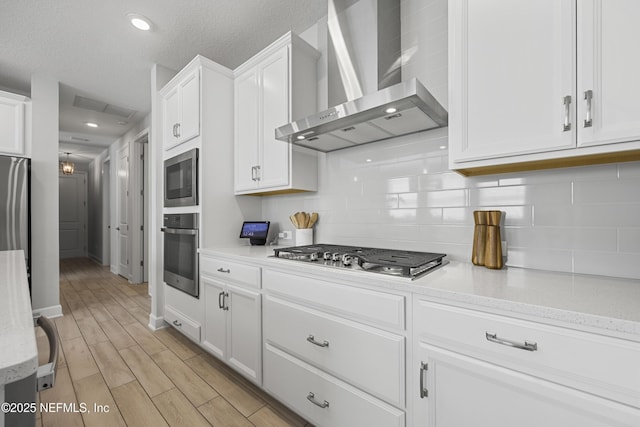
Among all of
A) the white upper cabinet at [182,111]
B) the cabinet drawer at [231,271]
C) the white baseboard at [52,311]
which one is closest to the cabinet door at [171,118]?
the white upper cabinet at [182,111]

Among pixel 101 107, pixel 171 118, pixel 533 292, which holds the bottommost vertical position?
pixel 533 292

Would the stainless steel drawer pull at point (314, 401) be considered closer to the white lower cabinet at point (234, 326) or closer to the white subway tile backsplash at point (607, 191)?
the white lower cabinet at point (234, 326)

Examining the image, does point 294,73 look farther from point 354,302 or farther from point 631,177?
point 631,177

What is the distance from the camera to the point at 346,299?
1.26 m

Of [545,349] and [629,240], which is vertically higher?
[629,240]

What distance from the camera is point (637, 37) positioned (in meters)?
0.92

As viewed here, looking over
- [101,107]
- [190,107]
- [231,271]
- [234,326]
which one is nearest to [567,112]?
[231,271]

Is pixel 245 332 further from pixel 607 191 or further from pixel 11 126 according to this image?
pixel 11 126

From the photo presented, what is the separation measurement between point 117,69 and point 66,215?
6521mm

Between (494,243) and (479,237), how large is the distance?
7 cm

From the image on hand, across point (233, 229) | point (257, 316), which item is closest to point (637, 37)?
point (257, 316)

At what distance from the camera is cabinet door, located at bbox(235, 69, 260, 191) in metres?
2.28

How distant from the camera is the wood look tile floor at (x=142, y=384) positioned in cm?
158

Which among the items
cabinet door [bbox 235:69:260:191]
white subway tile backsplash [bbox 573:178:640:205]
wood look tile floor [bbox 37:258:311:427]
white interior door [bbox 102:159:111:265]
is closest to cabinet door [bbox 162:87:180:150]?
cabinet door [bbox 235:69:260:191]
